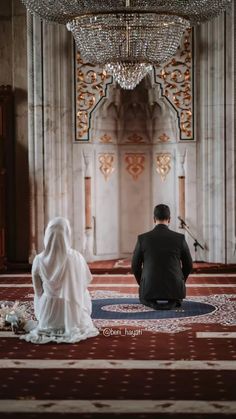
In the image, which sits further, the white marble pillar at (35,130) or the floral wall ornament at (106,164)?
the floral wall ornament at (106,164)

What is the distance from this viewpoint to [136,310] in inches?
292

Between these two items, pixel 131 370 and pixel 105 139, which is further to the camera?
pixel 105 139

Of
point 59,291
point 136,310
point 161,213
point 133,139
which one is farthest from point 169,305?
point 133,139

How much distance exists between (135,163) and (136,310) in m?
4.19

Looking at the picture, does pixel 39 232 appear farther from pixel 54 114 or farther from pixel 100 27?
pixel 100 27

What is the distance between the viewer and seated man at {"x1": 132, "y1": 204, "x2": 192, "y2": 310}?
23.7 feet

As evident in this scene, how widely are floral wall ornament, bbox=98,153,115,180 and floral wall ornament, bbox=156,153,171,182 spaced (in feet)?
1.88

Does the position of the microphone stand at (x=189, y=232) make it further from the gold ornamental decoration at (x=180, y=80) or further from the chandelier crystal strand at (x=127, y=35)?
the chandelier crystal strand at (x=127, y=35)

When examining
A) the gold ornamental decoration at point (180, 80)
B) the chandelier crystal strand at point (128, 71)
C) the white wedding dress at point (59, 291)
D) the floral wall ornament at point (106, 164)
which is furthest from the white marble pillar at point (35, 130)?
the white wedding dress at point (59, 291)

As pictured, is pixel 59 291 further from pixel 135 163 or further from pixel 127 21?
pixel 135 163

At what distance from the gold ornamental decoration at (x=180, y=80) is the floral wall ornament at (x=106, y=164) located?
1109 millimetres

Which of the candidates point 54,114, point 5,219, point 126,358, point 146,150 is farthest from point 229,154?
point 126,358

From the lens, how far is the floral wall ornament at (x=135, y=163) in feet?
37.2

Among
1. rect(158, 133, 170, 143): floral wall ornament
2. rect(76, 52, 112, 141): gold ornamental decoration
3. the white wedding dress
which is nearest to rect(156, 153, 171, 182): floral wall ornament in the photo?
rect(158, 133, 170, 143): floral wall ornament
